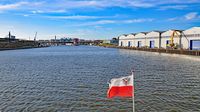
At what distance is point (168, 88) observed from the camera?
22.8 m

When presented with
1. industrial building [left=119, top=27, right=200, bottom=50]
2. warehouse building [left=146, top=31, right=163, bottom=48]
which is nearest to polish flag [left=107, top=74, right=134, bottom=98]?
industrial building [left=119, top=27, right=200, bottom=50]

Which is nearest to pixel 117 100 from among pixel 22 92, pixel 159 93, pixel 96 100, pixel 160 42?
pixel 96 100

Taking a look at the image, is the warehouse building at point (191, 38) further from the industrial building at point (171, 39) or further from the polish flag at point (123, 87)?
the polish flag at point (123, 87)

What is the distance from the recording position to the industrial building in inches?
3322

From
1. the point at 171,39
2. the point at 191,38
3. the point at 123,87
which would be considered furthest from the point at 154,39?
the point at 123,87

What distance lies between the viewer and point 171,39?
3866 inches

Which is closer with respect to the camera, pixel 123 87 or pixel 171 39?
pixel 123 87

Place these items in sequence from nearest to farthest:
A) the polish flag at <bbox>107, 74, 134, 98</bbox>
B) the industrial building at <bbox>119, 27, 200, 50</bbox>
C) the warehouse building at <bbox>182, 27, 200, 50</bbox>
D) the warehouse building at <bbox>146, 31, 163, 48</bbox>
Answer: the polish flag at <bbox>107, 74, 134, 98</bbox> → the warehouse building at <bbox>182, 27, 200, 50</bbox> → the industrial building at <bbox>119, 27, 200, 50</bbox> → the warehouse building at <bbox>146, 31, 163, 48</bbox>

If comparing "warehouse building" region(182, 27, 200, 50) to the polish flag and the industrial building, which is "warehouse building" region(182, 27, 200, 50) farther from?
the polish flag

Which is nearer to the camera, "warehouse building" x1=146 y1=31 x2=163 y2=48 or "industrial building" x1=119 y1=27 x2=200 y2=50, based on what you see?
"industrial building" x1=119 y1=27 x2=200 y2=50

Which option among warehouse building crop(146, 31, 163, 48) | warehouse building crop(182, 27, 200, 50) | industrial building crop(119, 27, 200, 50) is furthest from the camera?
warehouse building crop(146, 31, 163, 48)

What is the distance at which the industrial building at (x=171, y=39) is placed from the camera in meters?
84.4

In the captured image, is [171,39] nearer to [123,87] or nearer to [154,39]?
[154,39]

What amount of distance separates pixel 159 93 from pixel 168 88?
2.52m
